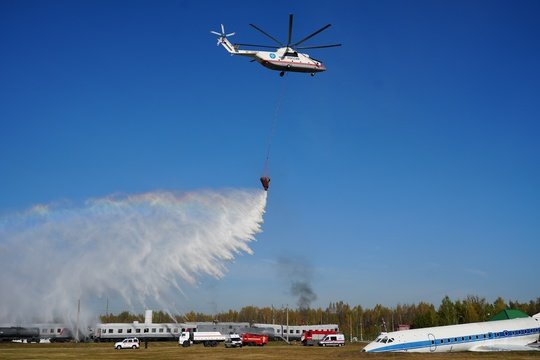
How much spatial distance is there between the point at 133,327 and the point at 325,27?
70.5 metres

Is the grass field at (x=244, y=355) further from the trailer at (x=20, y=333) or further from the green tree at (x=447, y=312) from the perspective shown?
the green tree at (x=447, y=312)

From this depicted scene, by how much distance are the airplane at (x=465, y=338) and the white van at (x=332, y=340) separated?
32778mm

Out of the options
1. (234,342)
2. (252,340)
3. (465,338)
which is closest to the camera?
(465,338)

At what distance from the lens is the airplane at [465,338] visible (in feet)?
154

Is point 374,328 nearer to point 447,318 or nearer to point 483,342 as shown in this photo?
point 447,318

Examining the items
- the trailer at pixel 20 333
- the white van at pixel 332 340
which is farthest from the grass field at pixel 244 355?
the trailer at pixel 20 333

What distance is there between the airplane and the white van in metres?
32.8

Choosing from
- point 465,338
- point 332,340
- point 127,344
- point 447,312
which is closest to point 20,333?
point 127,344

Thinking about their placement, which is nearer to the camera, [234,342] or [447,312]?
[234,342]

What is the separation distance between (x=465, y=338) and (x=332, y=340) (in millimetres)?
34828

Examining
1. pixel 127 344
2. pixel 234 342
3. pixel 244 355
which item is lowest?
pixel 234 342

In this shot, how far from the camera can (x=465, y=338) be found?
48.6m

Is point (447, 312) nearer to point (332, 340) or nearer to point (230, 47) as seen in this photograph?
point (332, 340)

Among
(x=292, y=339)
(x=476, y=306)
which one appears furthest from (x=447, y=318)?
(x=292, y=339)
